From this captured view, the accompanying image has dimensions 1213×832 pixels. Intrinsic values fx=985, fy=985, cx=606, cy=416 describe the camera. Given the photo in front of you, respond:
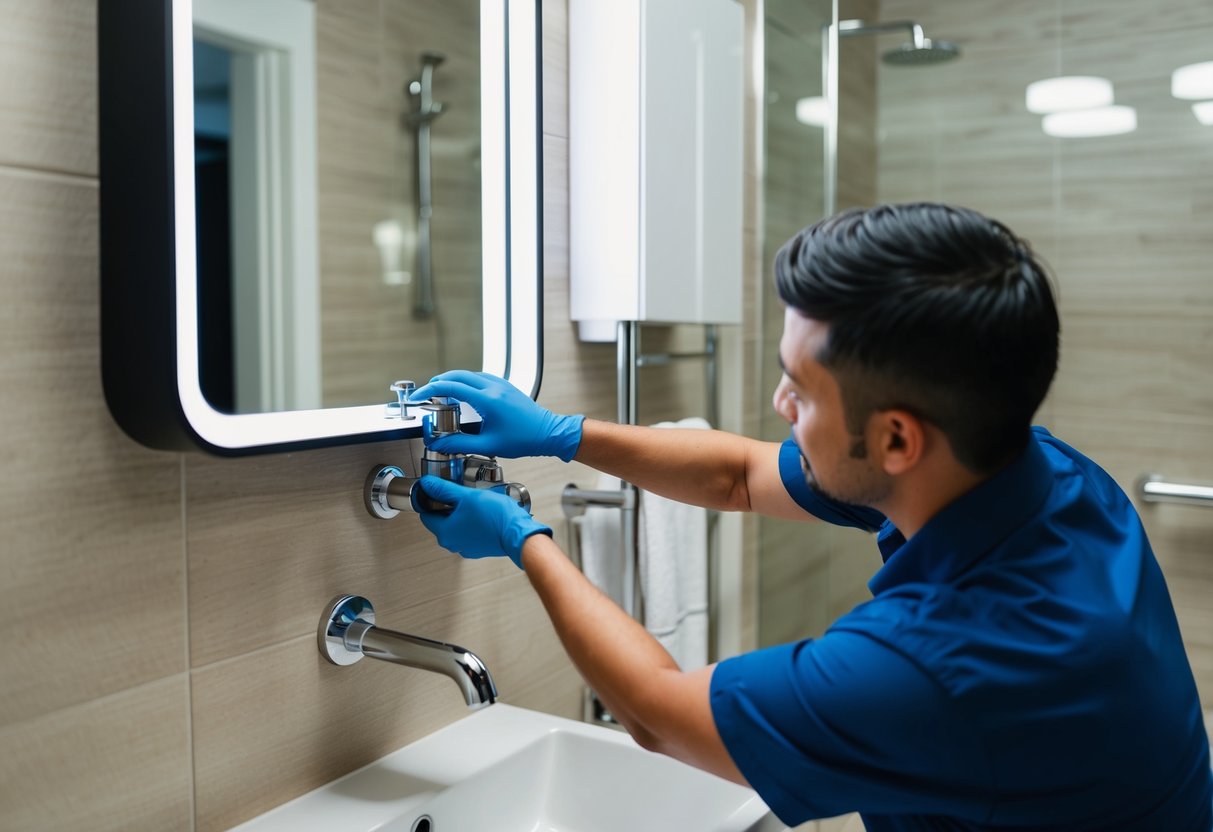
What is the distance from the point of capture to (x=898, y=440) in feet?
2.78

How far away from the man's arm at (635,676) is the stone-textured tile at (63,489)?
0.37 m

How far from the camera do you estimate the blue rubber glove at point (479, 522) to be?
979 mm

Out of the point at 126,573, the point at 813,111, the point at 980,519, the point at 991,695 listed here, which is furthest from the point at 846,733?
the point at 813,111

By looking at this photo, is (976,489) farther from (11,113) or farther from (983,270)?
(11,113)

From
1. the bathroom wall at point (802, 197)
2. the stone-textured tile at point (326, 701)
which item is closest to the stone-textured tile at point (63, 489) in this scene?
the stone-textured tile at point (326, 701)

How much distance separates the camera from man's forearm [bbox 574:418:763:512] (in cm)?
122

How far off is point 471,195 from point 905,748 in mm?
832

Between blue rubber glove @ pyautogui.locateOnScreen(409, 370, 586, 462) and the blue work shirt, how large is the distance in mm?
399

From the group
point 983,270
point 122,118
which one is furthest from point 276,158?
point 983,270

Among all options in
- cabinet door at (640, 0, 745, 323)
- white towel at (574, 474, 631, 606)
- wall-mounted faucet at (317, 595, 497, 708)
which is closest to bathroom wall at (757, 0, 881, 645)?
cabinet door at (640, 0, 745, 323)

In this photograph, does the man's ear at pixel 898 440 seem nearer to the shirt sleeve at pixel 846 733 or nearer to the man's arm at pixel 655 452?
the shirt sleeve at pixel 846 733

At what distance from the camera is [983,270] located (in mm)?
800

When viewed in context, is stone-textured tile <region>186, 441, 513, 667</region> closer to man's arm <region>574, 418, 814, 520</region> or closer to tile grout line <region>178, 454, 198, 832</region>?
tile grout line <region>178, 454, 198, 832</region>

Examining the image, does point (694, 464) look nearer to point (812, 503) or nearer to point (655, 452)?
point (655, 452)
